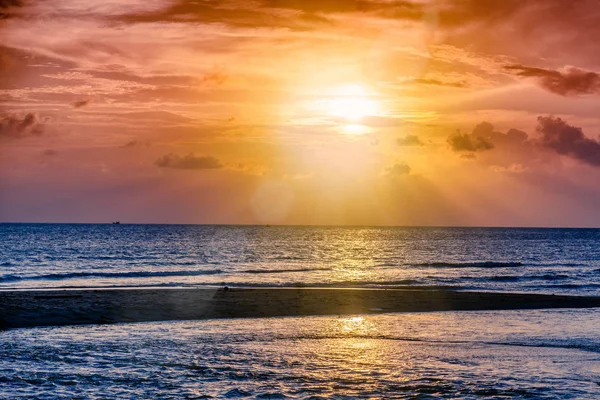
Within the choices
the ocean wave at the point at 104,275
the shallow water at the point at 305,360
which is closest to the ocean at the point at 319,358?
the shallow water at the point at 305,360

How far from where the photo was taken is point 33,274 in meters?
69.4

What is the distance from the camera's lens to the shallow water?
62.8 feet

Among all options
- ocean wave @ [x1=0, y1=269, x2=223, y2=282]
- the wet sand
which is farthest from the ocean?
ocean wave @ [x1=0, y1=269, x2=223, y2=282]

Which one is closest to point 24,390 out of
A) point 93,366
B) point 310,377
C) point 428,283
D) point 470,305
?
point 93,366

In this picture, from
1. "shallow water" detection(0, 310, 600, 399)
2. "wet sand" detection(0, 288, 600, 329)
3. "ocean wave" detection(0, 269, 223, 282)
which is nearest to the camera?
"shallow water" detection(0, 310, 600, 399)

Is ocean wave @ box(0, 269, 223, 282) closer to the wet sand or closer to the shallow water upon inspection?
the wet sand

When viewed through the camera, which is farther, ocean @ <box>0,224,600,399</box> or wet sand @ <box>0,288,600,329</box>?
wet sand @ <box>0,288,600,329</box>

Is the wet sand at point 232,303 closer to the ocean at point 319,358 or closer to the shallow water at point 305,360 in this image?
the ocean at point 319,358

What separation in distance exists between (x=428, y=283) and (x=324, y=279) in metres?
9.68

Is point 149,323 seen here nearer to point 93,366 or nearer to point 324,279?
point 93,366

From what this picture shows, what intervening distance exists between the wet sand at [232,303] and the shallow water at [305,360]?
3013mm

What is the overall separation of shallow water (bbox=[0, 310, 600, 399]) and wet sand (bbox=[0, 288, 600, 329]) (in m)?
3.01

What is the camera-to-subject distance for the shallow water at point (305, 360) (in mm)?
19156

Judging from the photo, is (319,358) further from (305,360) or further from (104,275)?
(104,275)
